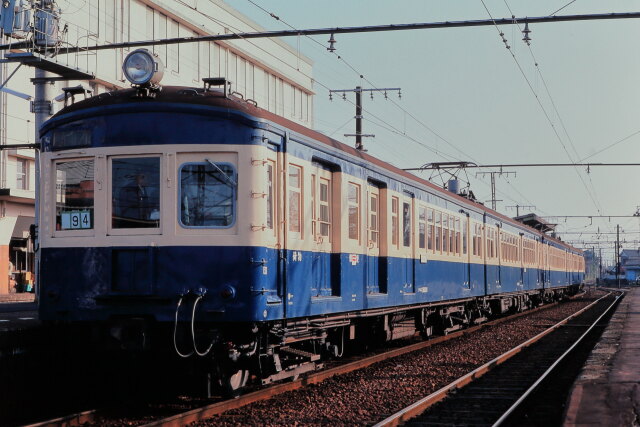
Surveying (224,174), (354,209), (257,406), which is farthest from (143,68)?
(257,406)

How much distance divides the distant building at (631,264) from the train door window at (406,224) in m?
106

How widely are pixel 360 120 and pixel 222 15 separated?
52.5 feet

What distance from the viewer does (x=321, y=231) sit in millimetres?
10812

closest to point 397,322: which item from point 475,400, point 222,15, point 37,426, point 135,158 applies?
point 475,400

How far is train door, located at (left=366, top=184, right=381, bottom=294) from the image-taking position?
1246 centimetres

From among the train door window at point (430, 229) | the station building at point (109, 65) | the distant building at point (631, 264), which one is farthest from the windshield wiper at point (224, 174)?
the distant building at point (631, 264)

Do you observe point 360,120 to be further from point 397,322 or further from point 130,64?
point 130,64

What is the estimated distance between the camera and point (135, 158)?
9.11 m

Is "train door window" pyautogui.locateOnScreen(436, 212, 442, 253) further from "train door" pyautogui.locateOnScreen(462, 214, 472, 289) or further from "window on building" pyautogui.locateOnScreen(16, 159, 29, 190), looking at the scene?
"window on building" pyautogui.locateOnScreen(16, 159, 29, 190)

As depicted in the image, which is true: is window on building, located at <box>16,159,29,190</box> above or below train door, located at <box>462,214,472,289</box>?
above

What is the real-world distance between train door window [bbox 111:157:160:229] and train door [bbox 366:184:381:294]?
13.8 ft

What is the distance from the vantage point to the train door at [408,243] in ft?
47.1

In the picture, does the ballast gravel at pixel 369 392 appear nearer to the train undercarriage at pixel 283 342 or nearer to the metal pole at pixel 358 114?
the train undercarriage at pixel 283 342

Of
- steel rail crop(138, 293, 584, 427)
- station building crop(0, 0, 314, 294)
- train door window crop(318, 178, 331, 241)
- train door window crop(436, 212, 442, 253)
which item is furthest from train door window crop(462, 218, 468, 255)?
station building crop(0, 0, 314, 294)
